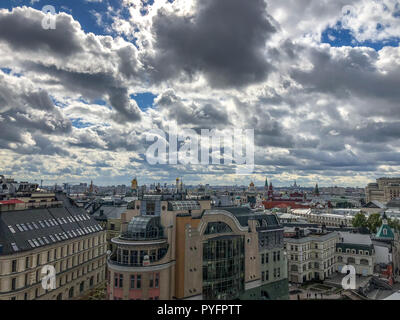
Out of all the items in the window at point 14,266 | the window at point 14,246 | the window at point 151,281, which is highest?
the window at point 14,246

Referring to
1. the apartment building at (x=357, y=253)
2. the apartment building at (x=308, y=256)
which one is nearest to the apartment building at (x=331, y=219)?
the apartment building at (x=357, y=253)

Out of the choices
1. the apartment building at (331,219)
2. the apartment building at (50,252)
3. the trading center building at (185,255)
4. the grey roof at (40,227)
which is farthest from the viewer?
the apartment building at (331,219)

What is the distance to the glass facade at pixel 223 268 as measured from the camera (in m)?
58.2

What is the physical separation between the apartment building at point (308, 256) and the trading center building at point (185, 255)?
1193 inches

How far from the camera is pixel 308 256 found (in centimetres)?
10100

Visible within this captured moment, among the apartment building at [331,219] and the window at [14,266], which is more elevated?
the window at [14,266]

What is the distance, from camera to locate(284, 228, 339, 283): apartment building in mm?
97938

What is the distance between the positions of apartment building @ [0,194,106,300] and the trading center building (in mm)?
15930

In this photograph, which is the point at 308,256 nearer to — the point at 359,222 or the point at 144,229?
the point at 144,229

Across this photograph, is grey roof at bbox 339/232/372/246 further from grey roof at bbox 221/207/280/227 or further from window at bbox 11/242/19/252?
window at bbox 11/242/19/252

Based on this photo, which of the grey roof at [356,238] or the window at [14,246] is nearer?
the window at [14,246]

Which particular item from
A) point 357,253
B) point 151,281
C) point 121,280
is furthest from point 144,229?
point 357,253

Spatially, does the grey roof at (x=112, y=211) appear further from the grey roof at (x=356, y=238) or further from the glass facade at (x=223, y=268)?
the grey roof at (x=356, y=238)

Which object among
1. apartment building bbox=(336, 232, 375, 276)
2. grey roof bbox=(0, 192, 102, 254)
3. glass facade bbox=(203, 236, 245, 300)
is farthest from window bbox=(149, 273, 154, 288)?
apartment building bbox=(336, 232, 375, 276)
